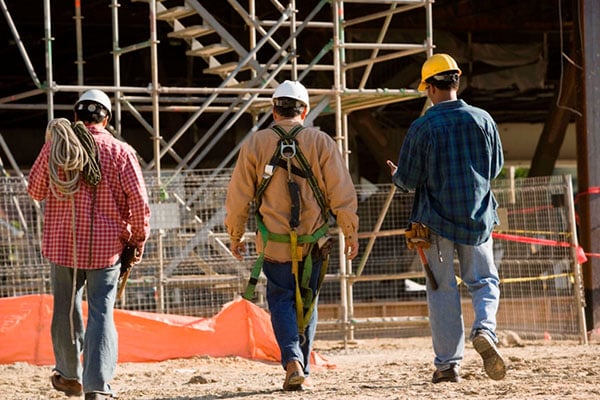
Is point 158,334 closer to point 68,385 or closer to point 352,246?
point 68,385

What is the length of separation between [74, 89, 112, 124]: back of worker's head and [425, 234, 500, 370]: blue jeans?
221 cm

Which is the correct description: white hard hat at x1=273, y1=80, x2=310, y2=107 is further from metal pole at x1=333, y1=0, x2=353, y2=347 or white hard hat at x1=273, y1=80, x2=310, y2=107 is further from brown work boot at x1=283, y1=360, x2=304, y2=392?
metal pole at x1=333, y1=0, x2=353, y2=347

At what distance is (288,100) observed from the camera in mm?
8367

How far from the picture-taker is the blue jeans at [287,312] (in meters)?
8.06

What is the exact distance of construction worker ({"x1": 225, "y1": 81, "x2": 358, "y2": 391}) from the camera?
26.9ft

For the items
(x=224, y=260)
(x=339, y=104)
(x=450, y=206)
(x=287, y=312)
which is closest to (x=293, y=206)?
(x=287, y=312)

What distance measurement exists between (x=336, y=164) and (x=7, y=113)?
14441 millimetres

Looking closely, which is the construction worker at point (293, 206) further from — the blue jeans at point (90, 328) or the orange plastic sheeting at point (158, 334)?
the orange plastic sheeting at point (158, 334)

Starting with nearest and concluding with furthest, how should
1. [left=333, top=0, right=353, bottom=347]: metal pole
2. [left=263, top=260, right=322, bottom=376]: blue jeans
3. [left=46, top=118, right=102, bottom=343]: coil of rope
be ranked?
[left=46, top=118, right=102, bottom=343]: coil of rope
[left=263, top=260, right=322, bottom=376]: blue jeans
[left=333, top=0, right=353, bottom=347]: metal pole

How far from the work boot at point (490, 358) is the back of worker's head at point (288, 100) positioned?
1940 mm

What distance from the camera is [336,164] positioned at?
8227 mm

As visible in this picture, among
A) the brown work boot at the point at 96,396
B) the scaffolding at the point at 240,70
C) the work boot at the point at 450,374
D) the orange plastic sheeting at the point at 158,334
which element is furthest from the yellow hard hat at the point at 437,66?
the scaffolding at the point at 240,70

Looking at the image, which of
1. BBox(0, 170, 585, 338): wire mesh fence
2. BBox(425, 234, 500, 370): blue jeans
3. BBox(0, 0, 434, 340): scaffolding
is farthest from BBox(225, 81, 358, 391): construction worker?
BBox(0, 0, 434, 340): scaffolding

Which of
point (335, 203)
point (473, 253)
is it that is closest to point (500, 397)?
point (473, 253)
